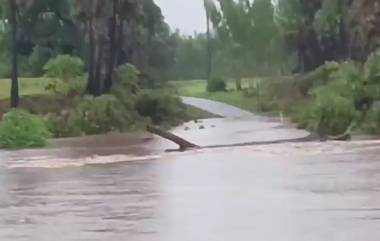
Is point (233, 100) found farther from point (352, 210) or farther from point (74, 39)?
point (352, 210)

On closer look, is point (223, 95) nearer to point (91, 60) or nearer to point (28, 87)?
point (28, 87)

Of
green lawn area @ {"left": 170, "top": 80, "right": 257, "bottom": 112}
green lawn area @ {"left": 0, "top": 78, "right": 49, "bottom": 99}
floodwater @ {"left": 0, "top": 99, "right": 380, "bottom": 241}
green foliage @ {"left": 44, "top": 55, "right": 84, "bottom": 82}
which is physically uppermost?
green foliage @ {"left": 44, "top": 55, "right": 84, "bottom": 82}

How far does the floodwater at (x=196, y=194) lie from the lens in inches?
645

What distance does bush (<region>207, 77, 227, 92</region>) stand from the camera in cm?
9988

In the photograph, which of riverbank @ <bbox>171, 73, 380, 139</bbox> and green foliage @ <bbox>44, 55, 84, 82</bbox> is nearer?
riverbank @ <bbox>171, 73, 380, 139</bbox>

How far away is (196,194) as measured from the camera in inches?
853

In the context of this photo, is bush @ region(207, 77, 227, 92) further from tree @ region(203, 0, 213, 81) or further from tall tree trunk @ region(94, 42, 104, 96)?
tall tree trunk @ region(94, 42, 104, 96)

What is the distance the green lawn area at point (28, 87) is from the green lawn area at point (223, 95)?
11536 millimetres

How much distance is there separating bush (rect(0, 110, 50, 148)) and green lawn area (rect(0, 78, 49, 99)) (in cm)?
1622

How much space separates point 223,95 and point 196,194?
241ft

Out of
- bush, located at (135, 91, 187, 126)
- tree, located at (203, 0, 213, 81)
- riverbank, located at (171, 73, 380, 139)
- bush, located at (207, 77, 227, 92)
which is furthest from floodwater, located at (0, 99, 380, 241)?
tree, located at (203, 0, 213, 81)

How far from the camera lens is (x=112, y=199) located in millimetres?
21156

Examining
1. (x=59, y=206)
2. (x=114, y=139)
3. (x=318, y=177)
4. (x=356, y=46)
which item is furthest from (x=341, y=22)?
(x=59, y=206)

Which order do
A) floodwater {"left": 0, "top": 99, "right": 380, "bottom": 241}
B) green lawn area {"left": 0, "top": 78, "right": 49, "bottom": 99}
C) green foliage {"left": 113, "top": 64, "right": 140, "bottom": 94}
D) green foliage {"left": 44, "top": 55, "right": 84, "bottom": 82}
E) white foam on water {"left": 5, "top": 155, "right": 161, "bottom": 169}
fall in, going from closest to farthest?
floodwater {"left": 0, "top": 99, "right": 380, "bottom": 241}
white foam on water {"left": 5, "top": 155, "right": 161, "bottom": 169}
green foliage {"left": 113, "top": 64, "right": 140, "bottom": 94}
green lawn area {"left": 0, "top": 78, "right": 49, "bottom": 99}
green foliage {"left": 44, "top": 55, "right": 84, "bottom": 82}
